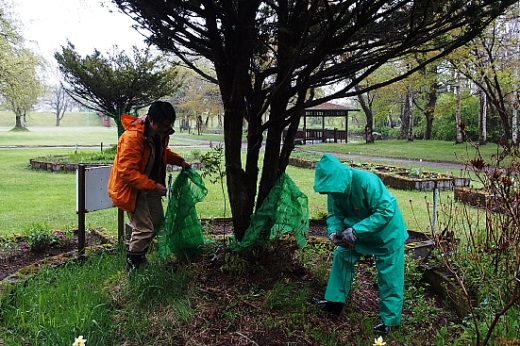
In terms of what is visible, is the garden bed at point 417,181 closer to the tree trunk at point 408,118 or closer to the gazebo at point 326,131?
the gazebo at point 326,131

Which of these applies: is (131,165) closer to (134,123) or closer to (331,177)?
(134,123)

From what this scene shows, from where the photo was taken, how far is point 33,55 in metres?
27.8

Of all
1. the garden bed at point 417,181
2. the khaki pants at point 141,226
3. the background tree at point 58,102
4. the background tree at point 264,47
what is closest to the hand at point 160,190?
the khaki pants at point 141,226

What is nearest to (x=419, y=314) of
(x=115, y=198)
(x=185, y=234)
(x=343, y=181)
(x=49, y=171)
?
(x=343, y=181)

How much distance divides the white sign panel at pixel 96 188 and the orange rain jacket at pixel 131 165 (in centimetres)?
62

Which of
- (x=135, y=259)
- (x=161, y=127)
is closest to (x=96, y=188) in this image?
(x=135, y=259)

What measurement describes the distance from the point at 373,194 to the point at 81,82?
13.8 meters

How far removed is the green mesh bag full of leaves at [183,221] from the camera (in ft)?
11.7

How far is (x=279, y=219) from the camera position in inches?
127

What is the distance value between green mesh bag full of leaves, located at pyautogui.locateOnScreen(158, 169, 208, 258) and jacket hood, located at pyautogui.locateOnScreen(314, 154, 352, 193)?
4.48ft

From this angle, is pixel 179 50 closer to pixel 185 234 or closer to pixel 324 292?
pixel 185 234

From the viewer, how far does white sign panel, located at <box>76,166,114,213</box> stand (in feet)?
13.0

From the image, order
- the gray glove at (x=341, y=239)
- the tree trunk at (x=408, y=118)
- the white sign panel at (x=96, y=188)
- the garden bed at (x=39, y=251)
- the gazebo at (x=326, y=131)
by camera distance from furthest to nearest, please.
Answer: the tree trunk at (x=408, y=118) → the gazebo at (x=326, y=131) → the garden bed at (x=39, y=251) → the white sign panel at (x=96, y=188) → the gray glove at (x=341, y=239)

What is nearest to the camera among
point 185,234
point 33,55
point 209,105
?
point 185,234
